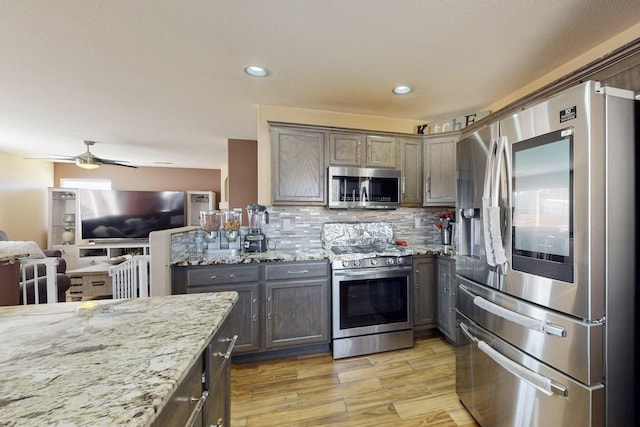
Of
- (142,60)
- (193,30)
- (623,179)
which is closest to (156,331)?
(193,30)

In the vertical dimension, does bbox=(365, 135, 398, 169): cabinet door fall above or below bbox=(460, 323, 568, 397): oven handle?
above

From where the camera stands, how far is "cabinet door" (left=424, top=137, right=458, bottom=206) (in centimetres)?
290

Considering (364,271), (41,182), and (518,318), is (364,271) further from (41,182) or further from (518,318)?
(41,182)

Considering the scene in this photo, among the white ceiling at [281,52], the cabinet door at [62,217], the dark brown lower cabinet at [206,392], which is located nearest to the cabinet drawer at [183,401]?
the dark brown lower cabinet at [206,392]

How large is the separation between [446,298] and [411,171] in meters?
1.40

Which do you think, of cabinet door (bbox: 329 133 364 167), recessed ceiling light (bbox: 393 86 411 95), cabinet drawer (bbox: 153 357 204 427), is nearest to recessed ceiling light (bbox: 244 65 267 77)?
cabinet door (bbox: 329 133 364 167)

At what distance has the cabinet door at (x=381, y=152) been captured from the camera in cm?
281

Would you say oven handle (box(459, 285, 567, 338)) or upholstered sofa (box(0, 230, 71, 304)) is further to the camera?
upholstered sofa (box(0, 230, 71, 304))

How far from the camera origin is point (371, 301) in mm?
2441

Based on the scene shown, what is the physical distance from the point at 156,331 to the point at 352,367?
187 cm

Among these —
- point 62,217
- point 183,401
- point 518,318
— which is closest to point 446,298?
point 518,318

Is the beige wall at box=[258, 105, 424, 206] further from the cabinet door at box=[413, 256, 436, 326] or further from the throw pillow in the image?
the throw pillow

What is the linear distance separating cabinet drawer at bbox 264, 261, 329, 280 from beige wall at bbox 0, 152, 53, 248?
5.81 meters

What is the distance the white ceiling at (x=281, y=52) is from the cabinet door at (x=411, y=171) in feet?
1.27
